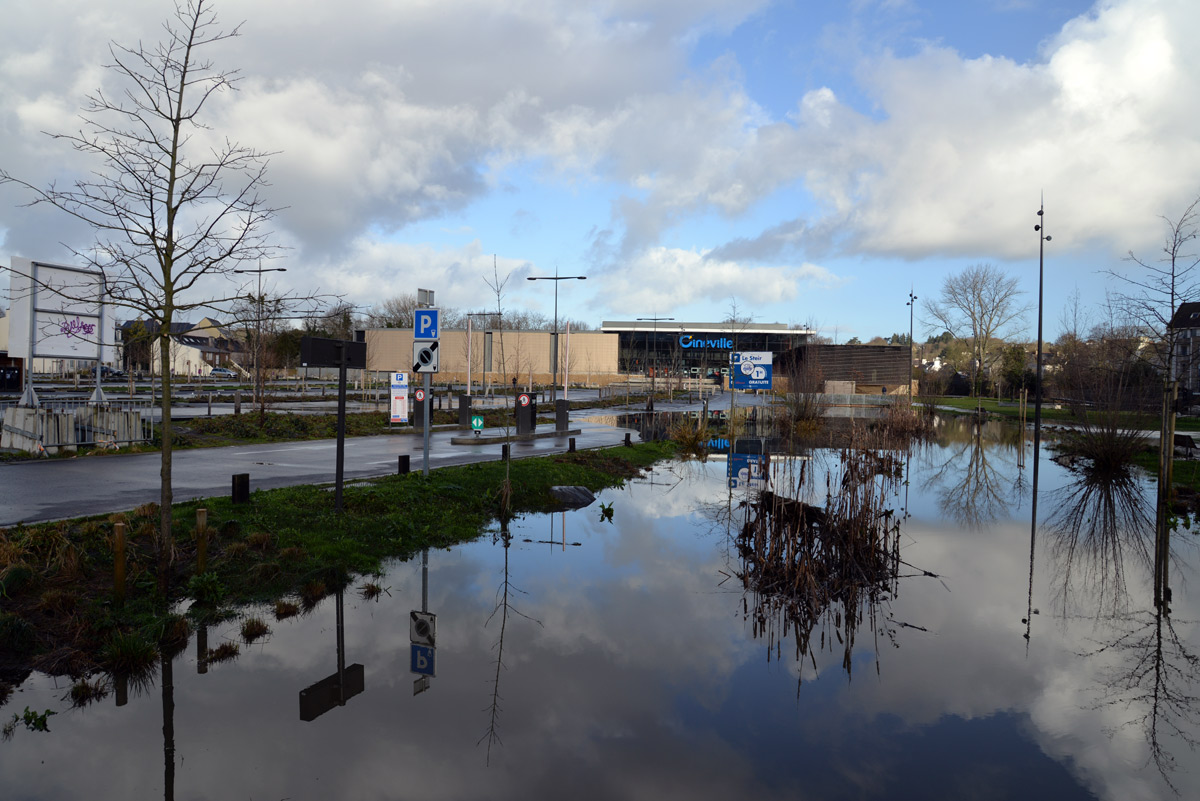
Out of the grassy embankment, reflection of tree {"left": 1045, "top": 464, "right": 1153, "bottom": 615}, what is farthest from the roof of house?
the grassy embankment

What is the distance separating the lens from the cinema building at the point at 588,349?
80.4 m

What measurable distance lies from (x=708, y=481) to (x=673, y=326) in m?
85.6

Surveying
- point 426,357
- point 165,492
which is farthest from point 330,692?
point 426,357

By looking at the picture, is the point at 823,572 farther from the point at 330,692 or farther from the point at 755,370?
the point at 755,370

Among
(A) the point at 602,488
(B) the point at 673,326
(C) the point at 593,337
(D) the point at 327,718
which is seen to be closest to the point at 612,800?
(D) the point at 327,718

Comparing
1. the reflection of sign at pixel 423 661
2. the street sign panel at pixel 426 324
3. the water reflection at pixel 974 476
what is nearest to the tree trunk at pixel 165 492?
the reflection of sign at pixel 423 661

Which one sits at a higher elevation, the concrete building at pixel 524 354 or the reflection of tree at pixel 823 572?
the concrete building at pixel 524 354

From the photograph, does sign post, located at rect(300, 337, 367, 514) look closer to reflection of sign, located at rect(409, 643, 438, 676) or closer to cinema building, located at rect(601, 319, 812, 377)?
reflection of sign, located at rect(409, 643, 438, 676)

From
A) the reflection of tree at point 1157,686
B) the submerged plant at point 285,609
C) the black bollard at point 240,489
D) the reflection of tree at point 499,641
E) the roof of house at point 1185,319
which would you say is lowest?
the reflection of tree at point 1157,686

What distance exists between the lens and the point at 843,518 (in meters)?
10.0

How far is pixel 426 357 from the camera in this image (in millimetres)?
13914

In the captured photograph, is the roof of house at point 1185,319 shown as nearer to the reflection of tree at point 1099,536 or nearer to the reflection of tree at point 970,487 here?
the reflection of tree at point 1099,536

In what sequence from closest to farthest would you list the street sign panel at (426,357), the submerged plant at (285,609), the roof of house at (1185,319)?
the submerged plant at (285,609)
the street sign panel at (426,357)
the roof of house at (1185,319)

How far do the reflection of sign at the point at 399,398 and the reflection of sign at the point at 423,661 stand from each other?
20748 mm
